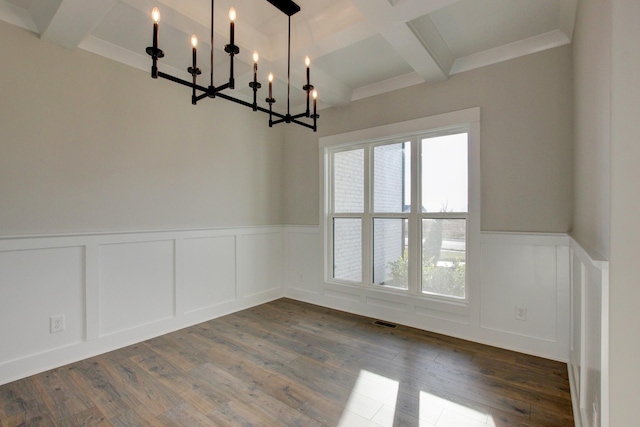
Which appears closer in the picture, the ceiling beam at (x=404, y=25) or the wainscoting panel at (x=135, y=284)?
the ceiling beam at (x=404, y=25)

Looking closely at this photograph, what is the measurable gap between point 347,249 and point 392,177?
1115 mm

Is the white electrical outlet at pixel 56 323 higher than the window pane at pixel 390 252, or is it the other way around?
the window pane at pixel 390 252

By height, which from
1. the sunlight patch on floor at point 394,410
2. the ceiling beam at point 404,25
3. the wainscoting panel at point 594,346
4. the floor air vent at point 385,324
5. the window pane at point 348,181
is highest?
the ceiling beam at point 404,25

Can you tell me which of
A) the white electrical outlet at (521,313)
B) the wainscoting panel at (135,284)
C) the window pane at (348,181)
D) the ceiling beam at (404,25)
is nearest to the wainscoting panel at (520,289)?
the white electrical outlet at (521,313)

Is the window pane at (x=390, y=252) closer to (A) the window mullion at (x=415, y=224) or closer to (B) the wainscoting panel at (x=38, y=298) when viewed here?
(A) the window mullion at (x=415, y=224)

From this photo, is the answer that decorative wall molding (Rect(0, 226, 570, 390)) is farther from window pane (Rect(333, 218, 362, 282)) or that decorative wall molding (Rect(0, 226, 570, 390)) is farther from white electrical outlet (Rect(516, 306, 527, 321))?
window pane (Rect(333, 218, 362, 282))

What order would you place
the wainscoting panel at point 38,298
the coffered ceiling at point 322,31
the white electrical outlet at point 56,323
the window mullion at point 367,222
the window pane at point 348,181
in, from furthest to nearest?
the window pane at point 348,181 < the window mullion at point 367,222 < the white electrical outlet at point 56,323 < the wainscoting panel at point 38,298 < the coffered ceiling at point 322,31

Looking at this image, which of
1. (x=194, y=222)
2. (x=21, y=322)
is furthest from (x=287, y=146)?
(x=21, y=322)

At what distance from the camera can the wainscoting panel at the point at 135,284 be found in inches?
112

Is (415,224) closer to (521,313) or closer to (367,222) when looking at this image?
(367,222)

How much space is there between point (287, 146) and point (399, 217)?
2.01 meters

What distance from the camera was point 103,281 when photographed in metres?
2.81

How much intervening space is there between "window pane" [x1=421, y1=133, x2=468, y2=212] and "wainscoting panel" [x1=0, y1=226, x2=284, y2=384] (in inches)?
91.8

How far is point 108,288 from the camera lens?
2.84m
